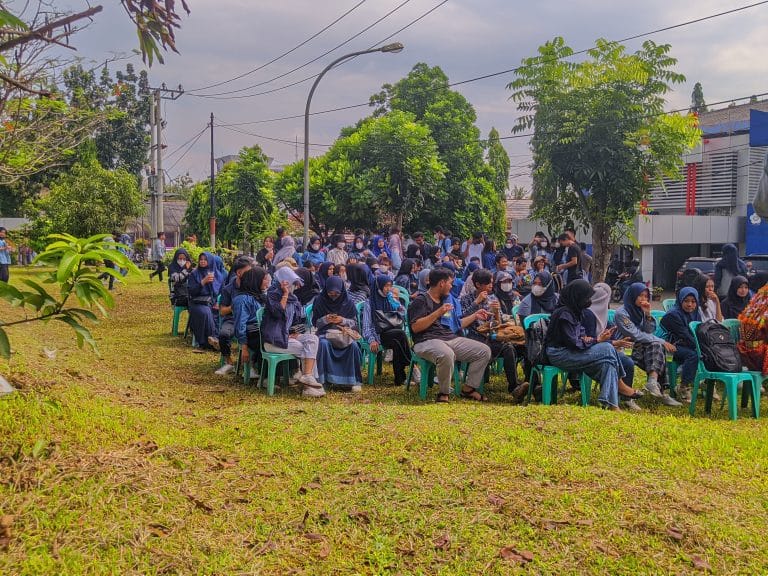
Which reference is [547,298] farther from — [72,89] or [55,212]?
[55,212]

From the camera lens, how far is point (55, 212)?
2766cm

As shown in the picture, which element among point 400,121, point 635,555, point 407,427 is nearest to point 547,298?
point 407,427

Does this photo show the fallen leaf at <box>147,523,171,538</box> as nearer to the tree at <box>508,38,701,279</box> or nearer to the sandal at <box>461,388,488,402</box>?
the sandal at <box>461,388,488,402</box>

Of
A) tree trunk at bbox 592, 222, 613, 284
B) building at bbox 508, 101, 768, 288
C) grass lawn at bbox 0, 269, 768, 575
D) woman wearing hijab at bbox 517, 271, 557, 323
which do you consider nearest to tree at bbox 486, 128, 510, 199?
building at bbox 508, 101, 768, 288

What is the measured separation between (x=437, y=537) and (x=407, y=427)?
5.57 feet

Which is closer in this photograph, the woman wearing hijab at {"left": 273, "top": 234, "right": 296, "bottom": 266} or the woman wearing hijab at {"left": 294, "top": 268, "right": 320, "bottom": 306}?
the woman wearing hijab at {"left": 294, "top": 268, "right": 320, "bottom": 306}

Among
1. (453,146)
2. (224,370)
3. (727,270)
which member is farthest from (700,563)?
(453,146)

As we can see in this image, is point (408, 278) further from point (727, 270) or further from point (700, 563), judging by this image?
point (700, 563)

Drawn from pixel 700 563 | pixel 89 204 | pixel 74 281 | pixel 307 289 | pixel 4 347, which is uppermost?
pixel 89 204

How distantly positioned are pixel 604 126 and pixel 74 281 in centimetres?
1169

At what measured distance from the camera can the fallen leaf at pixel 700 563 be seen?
3.76 metres

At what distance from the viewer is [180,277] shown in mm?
11750

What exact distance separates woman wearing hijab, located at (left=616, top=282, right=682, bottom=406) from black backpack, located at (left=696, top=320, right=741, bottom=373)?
56cm

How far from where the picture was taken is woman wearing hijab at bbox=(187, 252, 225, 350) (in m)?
10.6
